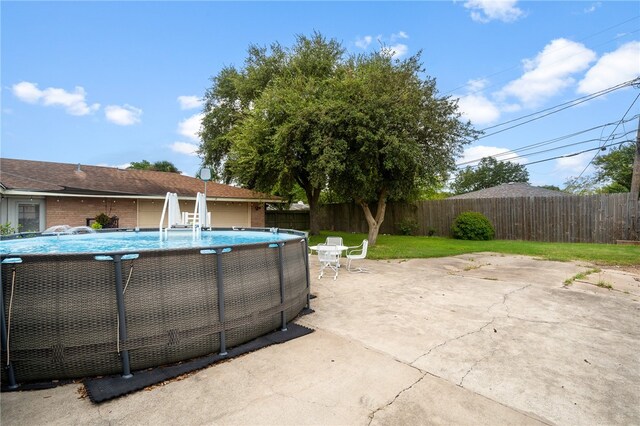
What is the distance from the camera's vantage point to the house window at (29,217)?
12.9 m

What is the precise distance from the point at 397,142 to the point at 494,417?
10.4 metres

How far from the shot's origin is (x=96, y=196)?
47.5ft

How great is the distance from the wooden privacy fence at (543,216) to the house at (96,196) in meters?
8.86

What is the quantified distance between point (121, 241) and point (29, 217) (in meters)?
8.54

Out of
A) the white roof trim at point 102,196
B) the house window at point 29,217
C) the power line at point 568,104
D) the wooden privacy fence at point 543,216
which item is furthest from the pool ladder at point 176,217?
the wooden privacy fence at point 543,216

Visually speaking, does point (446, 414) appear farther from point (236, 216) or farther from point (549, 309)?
point (236, 216)

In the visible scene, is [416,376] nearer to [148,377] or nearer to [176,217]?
[148,377]

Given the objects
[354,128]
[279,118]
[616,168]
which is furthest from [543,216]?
[616,168]

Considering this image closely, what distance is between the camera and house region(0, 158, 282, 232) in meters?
13.0

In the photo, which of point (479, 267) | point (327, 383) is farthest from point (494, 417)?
point (479, 267)

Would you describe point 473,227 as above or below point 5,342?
above

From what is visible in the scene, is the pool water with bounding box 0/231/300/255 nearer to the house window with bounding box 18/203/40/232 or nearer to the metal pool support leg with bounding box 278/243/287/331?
the metal pool support leg with bounding box 278/243/287/331

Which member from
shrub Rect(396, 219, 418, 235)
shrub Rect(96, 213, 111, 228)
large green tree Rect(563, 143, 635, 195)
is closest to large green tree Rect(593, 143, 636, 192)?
large green tree Rect(563, 143, 635, 195)

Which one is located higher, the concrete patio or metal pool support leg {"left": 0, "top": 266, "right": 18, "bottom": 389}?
metal pool support leg {"left": 0, "top": 266, "right": 18, "bottom": 389}
